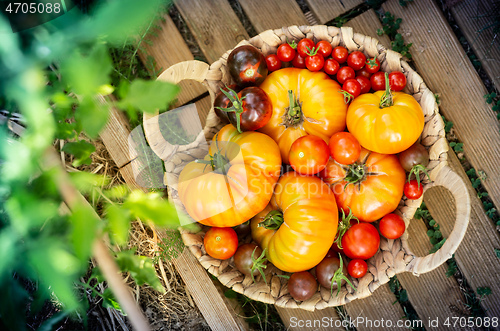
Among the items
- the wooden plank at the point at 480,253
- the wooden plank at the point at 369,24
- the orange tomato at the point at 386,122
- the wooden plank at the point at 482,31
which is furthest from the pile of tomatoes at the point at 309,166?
the wooden plank at the point at 482,31

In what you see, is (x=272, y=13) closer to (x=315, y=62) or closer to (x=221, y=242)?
(x=315, y=62)

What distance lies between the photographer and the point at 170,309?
1.60 metres

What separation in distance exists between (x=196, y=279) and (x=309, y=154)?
0.70 m

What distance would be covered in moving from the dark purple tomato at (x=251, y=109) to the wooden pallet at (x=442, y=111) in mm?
422

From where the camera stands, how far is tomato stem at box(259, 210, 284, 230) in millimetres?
1322

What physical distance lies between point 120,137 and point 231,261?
686 mm

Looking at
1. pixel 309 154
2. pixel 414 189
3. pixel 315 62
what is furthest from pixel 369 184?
pixel 315 62

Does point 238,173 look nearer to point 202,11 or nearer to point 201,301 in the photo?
point 201,301

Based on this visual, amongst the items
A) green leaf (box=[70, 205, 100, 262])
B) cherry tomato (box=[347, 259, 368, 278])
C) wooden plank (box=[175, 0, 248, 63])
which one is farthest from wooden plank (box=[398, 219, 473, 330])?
green leaf (box=[70, 205, 100, 262])

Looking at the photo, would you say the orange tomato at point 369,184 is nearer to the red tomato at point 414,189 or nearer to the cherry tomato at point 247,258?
the red tomato at point 414,189

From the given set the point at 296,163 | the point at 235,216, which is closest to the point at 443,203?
the point at 296,163

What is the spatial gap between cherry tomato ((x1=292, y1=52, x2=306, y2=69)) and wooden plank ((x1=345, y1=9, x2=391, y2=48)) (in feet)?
1.18

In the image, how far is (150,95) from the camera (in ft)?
1.74

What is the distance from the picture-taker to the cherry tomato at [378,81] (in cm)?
138
